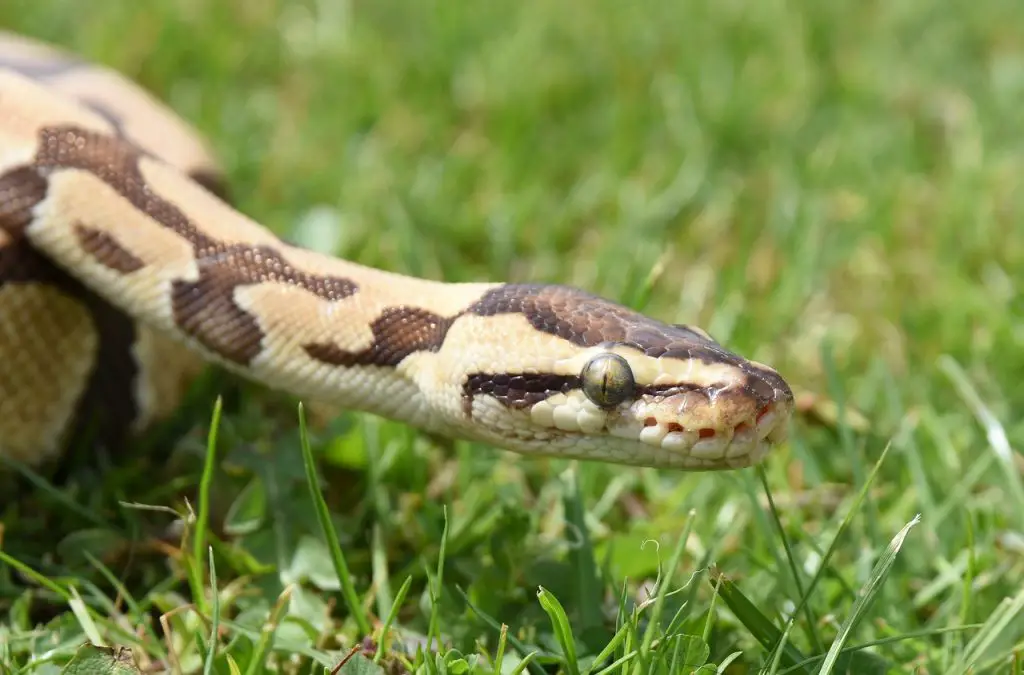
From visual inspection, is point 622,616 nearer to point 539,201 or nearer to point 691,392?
point 691,392

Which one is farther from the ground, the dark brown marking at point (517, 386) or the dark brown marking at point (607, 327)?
the dark brown marking at point (607, 327)

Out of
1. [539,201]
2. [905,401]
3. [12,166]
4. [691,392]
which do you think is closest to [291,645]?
[691,392]

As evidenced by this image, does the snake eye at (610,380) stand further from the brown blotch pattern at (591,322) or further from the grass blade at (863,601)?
the grass blade at (863,601)

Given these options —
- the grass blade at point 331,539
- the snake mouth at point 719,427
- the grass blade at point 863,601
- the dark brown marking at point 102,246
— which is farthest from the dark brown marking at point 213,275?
the grass blade at point 863,601

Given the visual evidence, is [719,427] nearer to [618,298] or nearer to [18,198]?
[618,298]

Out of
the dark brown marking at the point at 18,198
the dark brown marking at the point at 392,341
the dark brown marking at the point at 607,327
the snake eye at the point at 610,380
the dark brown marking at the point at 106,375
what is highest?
the dark brown marking at the point at 18,198

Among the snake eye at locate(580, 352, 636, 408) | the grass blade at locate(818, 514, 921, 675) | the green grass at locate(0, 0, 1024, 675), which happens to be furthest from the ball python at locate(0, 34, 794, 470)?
the grass blade at locate(818, 514, 921, 675)
